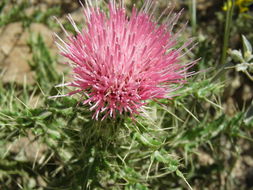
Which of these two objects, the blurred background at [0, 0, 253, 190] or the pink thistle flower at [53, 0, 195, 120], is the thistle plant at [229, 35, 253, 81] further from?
the pink thistle flower at [53, 0, 195, 120]

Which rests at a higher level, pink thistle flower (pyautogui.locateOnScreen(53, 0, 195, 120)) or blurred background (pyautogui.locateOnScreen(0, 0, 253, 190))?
pink thistle flower (pyautogui.locateOnScreen(53, 0, 195, 120))

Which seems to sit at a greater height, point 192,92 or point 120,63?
point 120,63

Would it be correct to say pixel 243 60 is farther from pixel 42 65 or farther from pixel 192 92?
pixel 42 65

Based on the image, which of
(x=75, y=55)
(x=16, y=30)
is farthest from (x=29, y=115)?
(x=16, y=30)

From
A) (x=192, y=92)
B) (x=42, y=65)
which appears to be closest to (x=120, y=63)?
(x=192, y=92)

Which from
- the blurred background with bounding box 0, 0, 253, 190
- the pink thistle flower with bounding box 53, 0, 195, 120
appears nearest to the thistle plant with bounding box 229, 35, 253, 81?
the blurred background with bounding box 0, 0, 253, 190

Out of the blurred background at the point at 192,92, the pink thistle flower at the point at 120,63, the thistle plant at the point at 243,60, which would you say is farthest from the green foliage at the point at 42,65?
the thistle plant at the point at 243,60

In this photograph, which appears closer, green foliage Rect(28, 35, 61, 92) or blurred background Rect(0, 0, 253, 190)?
blurred background Rect(0, 0, 253, 190)

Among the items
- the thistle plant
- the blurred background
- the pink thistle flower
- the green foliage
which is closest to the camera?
the pink thistle flower
